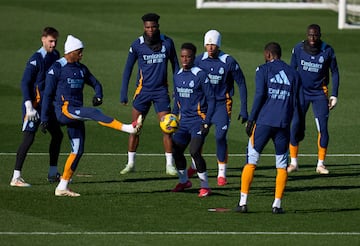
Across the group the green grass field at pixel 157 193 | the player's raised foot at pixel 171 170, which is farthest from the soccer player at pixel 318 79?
the player's raised foot at pixel 171 170

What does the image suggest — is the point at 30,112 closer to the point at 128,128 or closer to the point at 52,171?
the point at 52,171

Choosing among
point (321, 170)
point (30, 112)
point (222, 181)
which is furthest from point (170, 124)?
point (321, 170)

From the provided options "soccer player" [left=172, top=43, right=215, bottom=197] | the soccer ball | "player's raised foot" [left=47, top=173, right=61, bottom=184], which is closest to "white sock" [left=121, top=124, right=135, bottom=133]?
the soccer ball

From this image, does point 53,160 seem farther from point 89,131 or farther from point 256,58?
point 256,58

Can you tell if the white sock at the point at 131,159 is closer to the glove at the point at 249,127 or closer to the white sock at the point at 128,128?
the white sock at the point at 128,128

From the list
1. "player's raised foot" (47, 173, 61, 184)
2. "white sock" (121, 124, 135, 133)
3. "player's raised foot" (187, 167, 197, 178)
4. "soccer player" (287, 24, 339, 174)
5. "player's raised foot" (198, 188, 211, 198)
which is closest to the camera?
"white sock" (121, 124, 135, 133)

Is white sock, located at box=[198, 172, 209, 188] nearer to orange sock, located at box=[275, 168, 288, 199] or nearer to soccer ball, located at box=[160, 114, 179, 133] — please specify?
soccer ball, located at box=[160, 114, 179, 133]

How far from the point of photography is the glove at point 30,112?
18797 mm

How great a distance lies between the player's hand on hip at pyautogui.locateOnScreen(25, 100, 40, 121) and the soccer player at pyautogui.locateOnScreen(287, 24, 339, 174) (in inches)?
189

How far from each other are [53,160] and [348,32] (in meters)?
24.2

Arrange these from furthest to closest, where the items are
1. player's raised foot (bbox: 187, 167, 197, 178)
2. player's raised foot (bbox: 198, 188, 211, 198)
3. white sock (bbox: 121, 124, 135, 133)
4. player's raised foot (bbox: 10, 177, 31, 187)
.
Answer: player's raised foot (bbox: 187, 167, 197, 178) < player's raised foot (bbox: 10, 177, 31, 187) < player's raised foot (bbox: 198, 188, 211, 198) < white sock (bbox: 121, 124, 135, 133)

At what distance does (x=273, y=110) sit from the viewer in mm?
16906

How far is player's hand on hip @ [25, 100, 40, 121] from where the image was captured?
18797mm

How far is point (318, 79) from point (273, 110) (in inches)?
173
